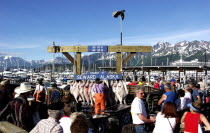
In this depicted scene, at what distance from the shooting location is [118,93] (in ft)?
31.6

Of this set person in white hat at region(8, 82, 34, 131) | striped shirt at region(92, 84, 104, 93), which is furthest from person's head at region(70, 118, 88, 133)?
striped shirt at region(92, 84, 104, 93)

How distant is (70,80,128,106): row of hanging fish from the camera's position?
965cm

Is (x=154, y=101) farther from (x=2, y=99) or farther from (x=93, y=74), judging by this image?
(x=2, y=99)

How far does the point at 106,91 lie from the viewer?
9.66m

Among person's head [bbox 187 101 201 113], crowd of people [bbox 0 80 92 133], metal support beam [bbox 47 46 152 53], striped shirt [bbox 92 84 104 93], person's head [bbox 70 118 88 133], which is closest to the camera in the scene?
person's head [bbox 70 118 88 133]

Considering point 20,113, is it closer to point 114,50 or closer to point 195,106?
point 195,106

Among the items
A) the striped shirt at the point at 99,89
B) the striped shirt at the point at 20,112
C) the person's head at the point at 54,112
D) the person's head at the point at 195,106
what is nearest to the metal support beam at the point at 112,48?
the striped shirt at the point at 99,89

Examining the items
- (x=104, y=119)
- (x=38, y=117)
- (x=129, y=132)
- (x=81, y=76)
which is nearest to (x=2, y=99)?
(x=38, y=117)

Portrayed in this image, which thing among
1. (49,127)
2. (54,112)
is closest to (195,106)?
(54,112)

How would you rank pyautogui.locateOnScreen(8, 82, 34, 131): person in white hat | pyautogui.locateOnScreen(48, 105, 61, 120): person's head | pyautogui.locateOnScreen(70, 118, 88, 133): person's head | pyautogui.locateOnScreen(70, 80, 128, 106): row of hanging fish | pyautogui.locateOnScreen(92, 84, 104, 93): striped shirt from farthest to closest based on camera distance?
1. pyautogui.locateOnScreen(70, 80, 128, 106): row of hanging fish
2. pyautogui.locateOnScreen(92, 84, 104, 93): striped shirt
3. pyautogui.locateOnScreen(8, 82, 34, 131): person in white hat
4. pyautogui.locateOnScreen(48, 105, 61, 120): person's head
5. pyautogui.locateOnScreen(70, 118, 88, 133): person's head

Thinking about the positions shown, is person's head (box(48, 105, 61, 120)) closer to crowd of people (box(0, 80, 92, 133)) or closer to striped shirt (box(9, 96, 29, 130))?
crowd of people (box(0, 80, 92, 133))

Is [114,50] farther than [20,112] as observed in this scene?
Yes

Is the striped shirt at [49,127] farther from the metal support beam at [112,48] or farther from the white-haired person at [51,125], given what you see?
the metal support beam at [112,48]

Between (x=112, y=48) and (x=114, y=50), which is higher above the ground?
(x=112, y=48)
